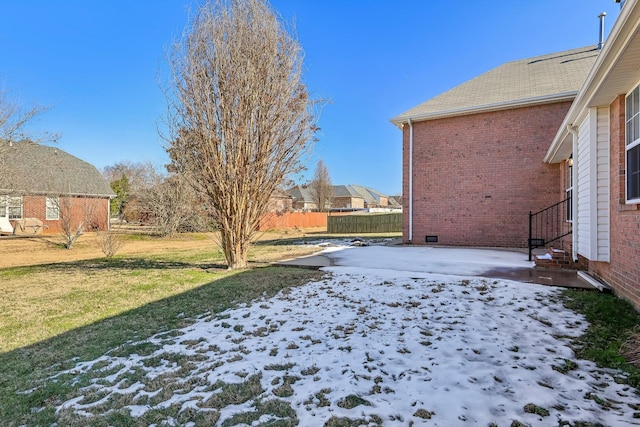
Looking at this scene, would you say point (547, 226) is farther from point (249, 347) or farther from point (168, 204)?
point (168, 204)

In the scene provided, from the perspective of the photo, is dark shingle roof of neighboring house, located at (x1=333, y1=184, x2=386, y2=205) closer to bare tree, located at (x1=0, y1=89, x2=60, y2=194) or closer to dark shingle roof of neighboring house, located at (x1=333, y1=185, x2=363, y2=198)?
dark shingle roof of neighboring house, located at (x1=333, y1=185, x2=363, y2=198)

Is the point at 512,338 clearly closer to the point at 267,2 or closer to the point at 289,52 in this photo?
the point at 289,52

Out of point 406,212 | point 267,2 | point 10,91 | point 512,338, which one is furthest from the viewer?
point 406,212

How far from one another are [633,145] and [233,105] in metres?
6.19

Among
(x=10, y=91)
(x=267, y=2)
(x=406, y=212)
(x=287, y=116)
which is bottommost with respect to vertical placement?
(x=406, y=212)

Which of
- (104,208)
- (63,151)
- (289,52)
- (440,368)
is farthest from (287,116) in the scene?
(63,151)

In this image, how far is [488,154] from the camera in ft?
35.4

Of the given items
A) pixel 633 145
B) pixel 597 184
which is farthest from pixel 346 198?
pixel 633 145

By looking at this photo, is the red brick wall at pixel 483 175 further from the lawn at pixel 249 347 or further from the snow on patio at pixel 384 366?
the snow on patio at pixel 384 366

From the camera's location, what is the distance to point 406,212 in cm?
1207

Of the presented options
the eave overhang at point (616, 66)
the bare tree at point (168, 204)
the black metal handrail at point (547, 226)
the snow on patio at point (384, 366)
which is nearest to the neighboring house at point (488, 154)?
the black metal handrail at point (547, 226)

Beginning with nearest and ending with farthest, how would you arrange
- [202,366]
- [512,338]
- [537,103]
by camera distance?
[202,366]
[512,338]
[537,103]

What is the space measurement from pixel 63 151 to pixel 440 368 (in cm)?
2769

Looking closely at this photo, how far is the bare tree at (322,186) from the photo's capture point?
118 ft
